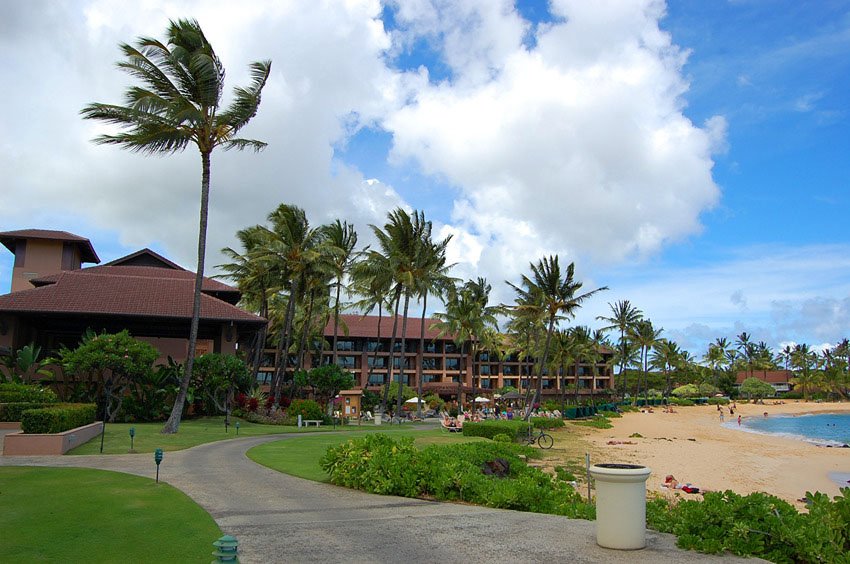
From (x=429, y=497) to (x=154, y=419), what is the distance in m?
24.1

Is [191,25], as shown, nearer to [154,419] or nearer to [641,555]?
[154,419]

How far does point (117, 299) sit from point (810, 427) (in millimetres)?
67492

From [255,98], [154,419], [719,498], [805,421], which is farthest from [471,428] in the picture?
[805,421]

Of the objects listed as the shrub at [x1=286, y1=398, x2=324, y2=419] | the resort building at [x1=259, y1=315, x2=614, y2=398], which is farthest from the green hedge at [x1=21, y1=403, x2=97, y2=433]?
the resort building at [x1=259, y1=315, x2=614, y2=398]

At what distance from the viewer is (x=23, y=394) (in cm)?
2411

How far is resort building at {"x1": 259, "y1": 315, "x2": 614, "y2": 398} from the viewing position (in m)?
74.2

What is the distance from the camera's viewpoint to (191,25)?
25172mm

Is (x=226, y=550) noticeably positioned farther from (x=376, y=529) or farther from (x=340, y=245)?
(x=340, y=245)

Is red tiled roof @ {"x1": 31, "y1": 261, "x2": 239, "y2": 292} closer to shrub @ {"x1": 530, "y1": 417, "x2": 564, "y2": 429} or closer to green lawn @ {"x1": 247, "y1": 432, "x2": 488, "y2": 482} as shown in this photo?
green lawn @ {"x1": 247, "y1": 432, "x2": 488, "y2": 482}

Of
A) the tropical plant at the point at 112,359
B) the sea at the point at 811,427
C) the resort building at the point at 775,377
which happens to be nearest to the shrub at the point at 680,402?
the sea at the point at 811,427

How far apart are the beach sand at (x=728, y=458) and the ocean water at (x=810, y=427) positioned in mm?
4495

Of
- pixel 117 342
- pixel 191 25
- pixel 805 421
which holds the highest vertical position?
pixel 191 25

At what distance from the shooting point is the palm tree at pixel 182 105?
24.6 meters

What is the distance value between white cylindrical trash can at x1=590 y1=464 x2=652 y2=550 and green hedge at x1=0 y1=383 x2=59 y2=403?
22855 mm
